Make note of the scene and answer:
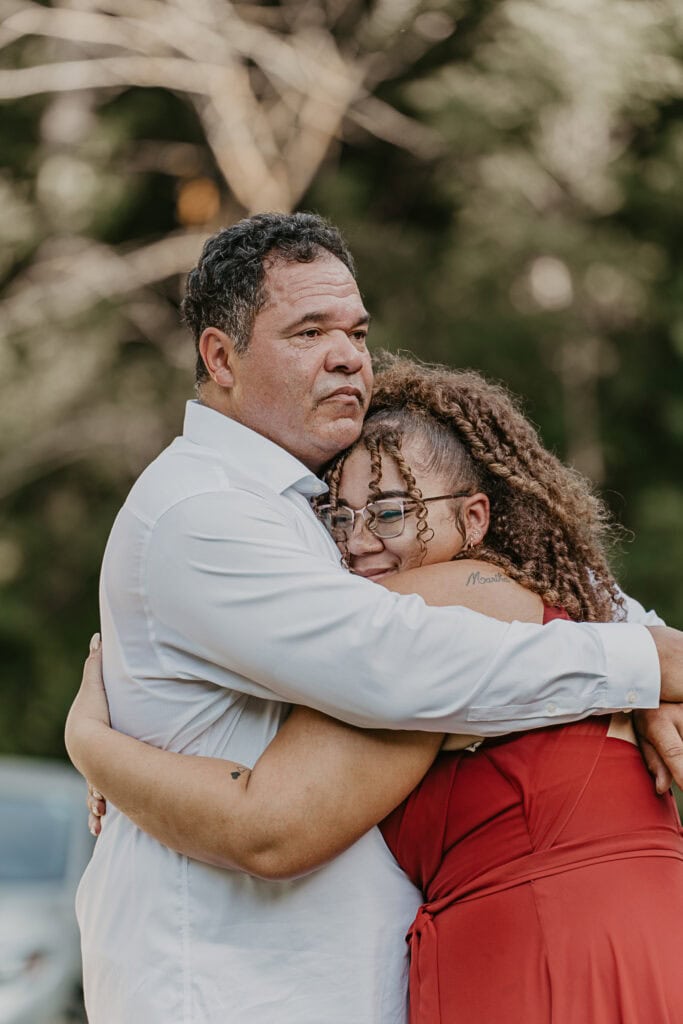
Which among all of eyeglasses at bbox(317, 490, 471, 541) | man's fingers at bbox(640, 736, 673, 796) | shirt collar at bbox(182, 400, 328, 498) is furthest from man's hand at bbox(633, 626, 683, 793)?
shirt collar at bbox(182, 400, 328, 498)

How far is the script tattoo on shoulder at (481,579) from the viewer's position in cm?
240

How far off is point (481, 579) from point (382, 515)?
0.25 meters

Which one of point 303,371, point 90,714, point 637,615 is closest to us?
point 90,714

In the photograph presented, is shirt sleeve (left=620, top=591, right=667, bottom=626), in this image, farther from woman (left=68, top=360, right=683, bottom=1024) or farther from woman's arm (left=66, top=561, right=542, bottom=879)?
woman's arm (left=66, top=561, right=542, bottom=879)

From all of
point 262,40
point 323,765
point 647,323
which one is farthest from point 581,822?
point 262,40

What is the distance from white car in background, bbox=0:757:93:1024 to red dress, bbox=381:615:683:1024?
4139 millimetres

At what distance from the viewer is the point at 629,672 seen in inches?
88.7

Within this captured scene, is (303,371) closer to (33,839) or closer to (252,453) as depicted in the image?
(252,453)

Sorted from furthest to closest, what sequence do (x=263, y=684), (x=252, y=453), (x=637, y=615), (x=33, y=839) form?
(x=33, y=839) < (x=637, y=615) < (x=252, y=453) < (x=263, y=684)

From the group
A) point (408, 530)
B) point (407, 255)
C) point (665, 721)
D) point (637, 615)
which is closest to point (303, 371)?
point (408, 530)

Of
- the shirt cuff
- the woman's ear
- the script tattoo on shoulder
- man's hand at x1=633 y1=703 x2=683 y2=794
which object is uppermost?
the woman's ear

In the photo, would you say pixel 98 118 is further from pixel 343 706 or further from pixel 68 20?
pixel 343 706

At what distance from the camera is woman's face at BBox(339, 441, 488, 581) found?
8.38ft

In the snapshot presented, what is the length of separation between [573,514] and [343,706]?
2.56 ft
